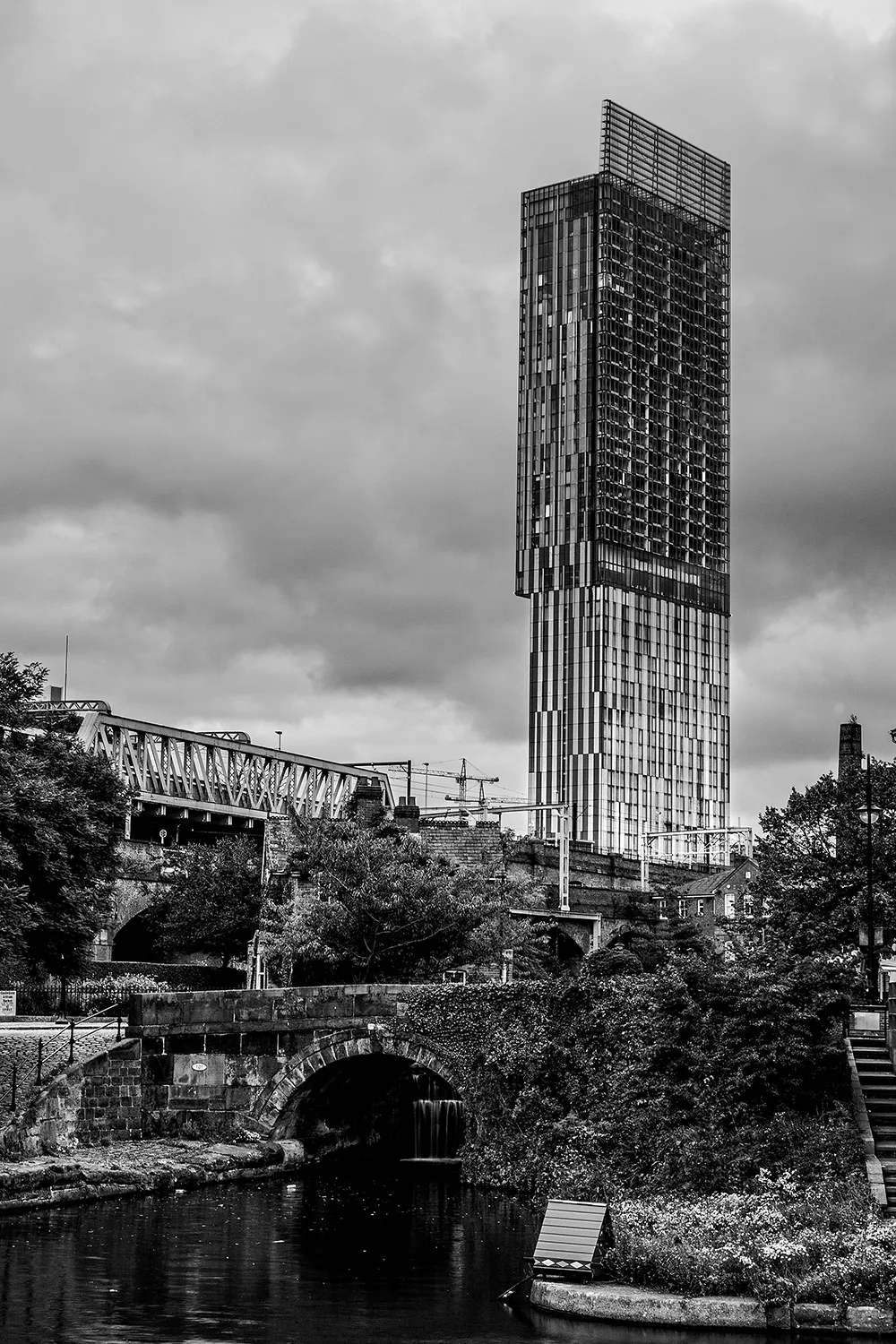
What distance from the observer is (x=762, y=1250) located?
25.9 metres

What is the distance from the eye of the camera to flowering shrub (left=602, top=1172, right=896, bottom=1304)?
25062 mm

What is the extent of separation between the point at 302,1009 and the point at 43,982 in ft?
63.9

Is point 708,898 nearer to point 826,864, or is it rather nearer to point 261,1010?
point 826,864

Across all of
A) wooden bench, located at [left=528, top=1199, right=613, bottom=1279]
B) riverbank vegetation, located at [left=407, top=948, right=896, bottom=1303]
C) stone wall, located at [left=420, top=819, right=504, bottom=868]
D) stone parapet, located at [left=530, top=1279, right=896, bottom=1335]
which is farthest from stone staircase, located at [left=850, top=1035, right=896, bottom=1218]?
stone wall, located at [left=420, top=819, right=504, bottom=868]

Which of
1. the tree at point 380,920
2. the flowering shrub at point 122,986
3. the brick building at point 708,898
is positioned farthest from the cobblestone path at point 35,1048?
the brick building at point 708,898

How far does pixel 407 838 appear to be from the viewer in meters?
67.1

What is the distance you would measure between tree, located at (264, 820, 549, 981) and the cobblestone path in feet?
45.0

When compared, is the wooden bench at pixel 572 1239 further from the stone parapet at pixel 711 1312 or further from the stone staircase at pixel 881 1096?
the stone staircase at pixel 881 1096

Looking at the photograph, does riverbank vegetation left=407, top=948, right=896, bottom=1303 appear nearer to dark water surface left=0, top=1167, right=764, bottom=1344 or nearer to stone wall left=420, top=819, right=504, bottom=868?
dark water surface left=0, top=1167, right=764, bottom=1344

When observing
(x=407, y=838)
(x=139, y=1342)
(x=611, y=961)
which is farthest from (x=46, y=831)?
(x=139, y=1342)

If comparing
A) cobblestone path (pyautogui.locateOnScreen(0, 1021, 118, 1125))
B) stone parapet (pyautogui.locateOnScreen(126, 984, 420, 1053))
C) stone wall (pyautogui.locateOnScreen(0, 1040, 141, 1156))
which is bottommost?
stone wall (pyautogui.locateOnScreen(0, 1040, 141, 1156))

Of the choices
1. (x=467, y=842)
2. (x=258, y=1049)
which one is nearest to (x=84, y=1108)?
(x=258, y=1049)

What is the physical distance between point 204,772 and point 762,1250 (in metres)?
96.4

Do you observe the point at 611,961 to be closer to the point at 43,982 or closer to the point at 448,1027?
the point at 448,1027
